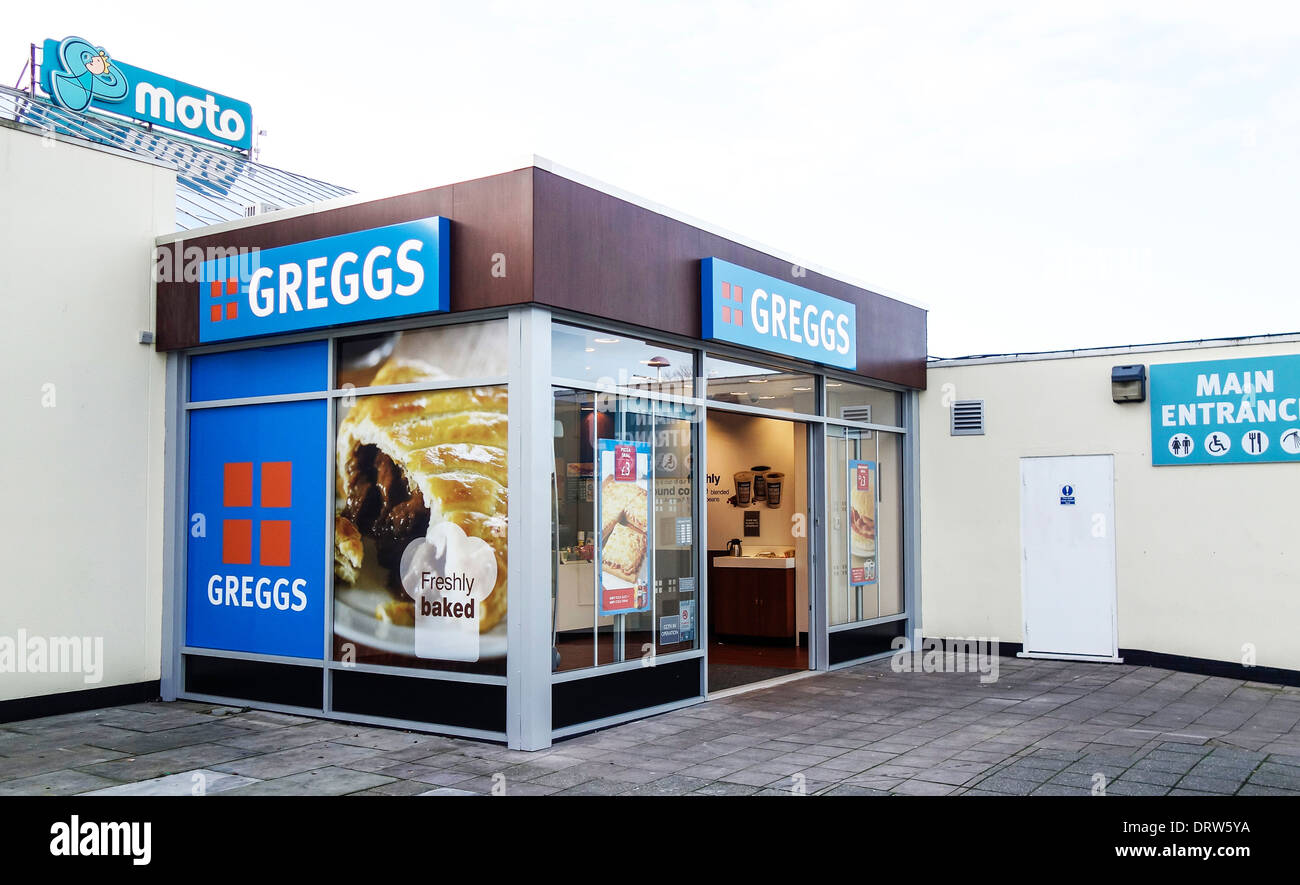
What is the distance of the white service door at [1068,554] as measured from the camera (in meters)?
10.4

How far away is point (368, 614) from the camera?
7.28 meters

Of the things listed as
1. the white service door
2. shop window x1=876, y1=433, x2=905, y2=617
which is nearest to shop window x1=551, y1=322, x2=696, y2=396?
shop window x1=876, y1=433, x2=905, y2=617

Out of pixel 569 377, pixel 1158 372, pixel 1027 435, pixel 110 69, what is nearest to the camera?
pixel 569 377

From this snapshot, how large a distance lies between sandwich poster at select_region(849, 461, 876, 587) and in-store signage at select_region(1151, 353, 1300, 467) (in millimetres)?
2711

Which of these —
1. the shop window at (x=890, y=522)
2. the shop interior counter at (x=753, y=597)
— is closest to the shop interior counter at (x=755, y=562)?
the shop interior counter at (x=753, y=597)

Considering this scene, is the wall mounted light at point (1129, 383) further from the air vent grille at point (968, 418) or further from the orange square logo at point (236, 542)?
the orange square logo at point (236, 542)

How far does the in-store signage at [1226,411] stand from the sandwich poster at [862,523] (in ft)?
8.89

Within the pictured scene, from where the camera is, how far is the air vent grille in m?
11.2

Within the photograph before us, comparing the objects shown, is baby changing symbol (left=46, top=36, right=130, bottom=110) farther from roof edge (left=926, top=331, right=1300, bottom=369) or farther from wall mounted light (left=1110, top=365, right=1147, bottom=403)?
wall mounted light (left=1110, top=365, right=1147, bottom=403)

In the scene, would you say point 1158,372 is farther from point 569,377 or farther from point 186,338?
point 186,338
